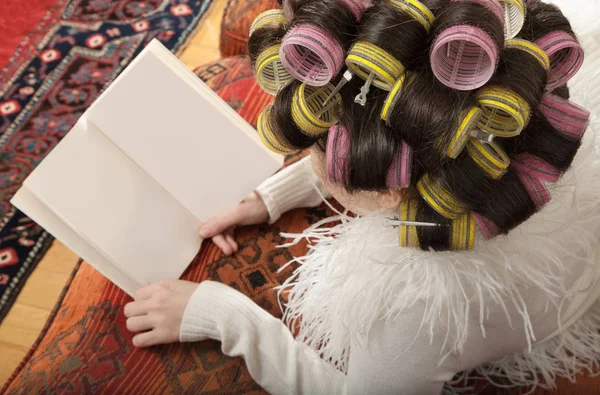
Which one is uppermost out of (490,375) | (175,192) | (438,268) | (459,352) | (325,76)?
(325,76)

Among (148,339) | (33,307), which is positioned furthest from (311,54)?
(33,307)

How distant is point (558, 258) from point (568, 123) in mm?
182

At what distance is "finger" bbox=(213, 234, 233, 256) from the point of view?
0.88 m

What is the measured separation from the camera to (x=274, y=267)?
0.87 m

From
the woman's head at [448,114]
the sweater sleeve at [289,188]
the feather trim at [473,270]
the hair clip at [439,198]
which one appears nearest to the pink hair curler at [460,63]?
the woman's head at [448,114]

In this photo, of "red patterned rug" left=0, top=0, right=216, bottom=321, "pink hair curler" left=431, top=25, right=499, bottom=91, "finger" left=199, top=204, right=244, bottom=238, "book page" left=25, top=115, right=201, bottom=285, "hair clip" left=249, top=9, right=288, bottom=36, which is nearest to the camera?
"pink hair curler" left=431, top=25, right=499, bottom=91

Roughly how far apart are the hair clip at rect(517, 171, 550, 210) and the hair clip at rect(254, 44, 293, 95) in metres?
0.25

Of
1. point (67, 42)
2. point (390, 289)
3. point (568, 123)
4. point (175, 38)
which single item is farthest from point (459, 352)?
point (67, 42)

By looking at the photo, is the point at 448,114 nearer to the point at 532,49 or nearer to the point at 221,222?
the point at 532,49

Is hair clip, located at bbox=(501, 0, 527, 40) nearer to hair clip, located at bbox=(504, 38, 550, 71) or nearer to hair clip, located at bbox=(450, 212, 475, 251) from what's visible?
hair clip, located at bbox=(504, 38, 550, 71)

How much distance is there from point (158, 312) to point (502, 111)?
58 centimetres

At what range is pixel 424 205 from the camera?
20.4 inches

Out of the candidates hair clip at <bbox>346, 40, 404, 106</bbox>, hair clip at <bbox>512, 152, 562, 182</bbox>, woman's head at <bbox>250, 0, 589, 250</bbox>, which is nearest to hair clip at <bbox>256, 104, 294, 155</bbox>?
woman's head at <bbox>250, 0, 589, 250</bbox>

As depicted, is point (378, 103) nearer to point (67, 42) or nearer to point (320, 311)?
point (320, 311)
